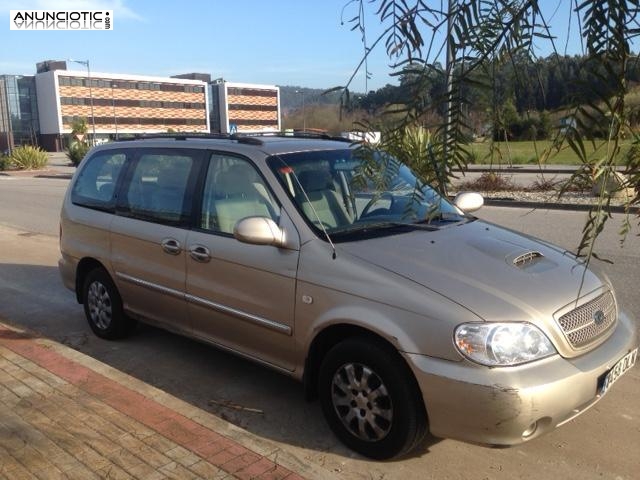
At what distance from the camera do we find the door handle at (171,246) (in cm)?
441

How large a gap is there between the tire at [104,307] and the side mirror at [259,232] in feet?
6.71

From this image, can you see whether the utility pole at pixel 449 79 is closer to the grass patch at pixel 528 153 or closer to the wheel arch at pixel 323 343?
the grass patch at pixel 528 153

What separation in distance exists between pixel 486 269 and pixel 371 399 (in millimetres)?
929

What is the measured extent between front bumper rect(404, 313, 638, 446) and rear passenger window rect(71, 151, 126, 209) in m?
3.38

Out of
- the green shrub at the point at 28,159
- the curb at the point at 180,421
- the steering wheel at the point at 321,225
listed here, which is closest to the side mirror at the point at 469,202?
the steering wheel at the point at 321,225

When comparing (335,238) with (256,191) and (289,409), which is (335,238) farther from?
(289,409)

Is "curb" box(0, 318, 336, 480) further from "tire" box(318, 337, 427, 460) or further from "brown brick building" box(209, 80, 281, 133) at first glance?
"brown brick building" box(209, 80, 281, 133)

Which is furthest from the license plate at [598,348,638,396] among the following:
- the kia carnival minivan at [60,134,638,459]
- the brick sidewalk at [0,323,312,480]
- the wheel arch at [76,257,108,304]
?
the wheel arch at [76,257,108,304]

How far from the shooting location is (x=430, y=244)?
3.56m

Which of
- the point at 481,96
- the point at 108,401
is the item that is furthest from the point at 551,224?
the point at 481,96

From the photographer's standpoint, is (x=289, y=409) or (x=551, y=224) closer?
(x=289, y=409)

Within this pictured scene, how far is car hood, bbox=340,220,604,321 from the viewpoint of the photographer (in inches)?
118

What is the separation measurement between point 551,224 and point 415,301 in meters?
9.23

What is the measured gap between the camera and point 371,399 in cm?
327
